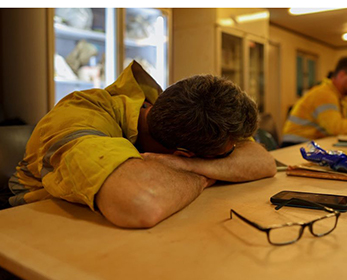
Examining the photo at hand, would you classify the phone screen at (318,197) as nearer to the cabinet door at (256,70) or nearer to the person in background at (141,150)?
the person in background at (141,150)

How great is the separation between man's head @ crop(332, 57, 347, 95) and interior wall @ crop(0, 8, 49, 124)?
228 centimetres

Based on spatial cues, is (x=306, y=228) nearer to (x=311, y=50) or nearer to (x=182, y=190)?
(x=182, y=190)

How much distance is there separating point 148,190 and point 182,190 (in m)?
0.11

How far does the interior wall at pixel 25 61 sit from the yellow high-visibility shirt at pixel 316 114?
1947 millimetres

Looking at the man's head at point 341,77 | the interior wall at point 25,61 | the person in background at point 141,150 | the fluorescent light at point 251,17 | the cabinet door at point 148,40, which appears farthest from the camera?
the fluorescent light at point 251,17

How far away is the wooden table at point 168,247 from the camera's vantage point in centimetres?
53

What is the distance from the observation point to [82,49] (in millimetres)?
3252

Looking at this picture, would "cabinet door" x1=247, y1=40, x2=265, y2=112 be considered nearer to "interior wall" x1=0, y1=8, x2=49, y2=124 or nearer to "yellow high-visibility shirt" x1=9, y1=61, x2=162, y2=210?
"interior wall" x1=0, y1=8, x2=49, y2=124

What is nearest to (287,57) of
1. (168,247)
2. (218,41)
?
(218,41)

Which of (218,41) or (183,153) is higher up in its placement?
(218,41)

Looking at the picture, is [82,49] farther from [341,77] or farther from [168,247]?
[168,247]

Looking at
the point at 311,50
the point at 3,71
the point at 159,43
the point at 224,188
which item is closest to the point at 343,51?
the point at 311,50

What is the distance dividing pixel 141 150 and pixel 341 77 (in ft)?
7.76

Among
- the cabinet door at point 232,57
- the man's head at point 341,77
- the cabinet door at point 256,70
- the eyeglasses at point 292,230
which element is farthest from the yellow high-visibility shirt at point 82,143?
the cabinet door at point 256,70
